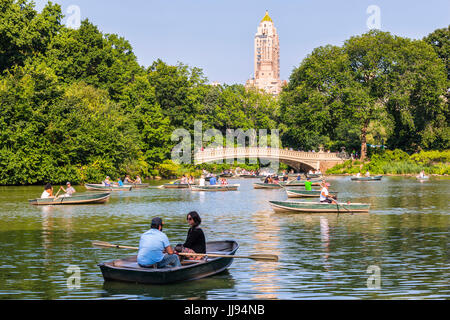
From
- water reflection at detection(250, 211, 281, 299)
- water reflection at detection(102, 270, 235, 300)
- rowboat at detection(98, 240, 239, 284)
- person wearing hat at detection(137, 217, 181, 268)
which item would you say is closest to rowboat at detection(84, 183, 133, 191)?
water reflection at detection(250, 211, 281, 299)

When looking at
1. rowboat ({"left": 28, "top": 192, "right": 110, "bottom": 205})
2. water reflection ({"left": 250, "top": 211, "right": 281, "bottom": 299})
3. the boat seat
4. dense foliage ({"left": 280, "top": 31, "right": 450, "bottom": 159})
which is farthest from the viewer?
dense foliage ({"left": 280, "top": 31, "right": 450, "bottom": 159})

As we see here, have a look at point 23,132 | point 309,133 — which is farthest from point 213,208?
point 309,133

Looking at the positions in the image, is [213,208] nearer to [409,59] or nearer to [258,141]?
[409,59]

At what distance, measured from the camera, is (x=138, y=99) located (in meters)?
79.2

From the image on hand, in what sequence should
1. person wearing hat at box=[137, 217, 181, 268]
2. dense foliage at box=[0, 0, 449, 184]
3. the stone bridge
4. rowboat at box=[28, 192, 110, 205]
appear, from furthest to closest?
the stone bridge, dense foliage at box=[0, 0, 449, 184], rowboat at box=[28, 192, 110, 205], person wearing hat at box=[137, 217, 181, 268]

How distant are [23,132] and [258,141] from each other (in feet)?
200

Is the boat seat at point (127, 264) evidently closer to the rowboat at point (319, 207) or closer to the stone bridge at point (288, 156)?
the rowboat at point (319, 207)

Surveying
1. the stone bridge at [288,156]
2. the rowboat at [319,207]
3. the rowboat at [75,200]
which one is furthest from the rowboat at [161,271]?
the stone bridge at [288,156]

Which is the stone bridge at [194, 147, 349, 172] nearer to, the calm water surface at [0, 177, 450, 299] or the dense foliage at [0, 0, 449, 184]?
the dense foliage at [0, 0, 449, 184]

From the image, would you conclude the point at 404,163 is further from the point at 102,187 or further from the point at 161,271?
the point at 161,271

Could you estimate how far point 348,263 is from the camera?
17.2 metres

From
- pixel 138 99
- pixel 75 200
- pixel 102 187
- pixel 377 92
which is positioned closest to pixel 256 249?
pixel 75 200

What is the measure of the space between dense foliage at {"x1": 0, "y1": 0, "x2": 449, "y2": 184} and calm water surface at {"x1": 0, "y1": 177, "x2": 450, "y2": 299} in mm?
19160

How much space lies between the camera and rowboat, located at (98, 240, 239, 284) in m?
14.2
